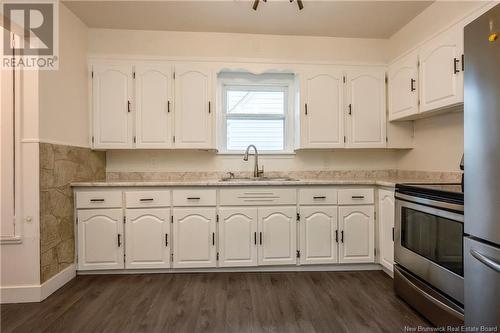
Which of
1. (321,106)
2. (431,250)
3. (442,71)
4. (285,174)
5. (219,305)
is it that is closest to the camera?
(431,250)

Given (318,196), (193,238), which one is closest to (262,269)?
(193,238)

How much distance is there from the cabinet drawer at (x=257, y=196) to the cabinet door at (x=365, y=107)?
3.20 feet

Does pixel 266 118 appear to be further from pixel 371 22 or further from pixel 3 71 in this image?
pixel 3 71

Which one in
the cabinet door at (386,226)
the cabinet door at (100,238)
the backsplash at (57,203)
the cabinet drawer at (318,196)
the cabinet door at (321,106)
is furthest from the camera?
the cabinet door at (321,106)

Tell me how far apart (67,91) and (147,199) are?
1.25 m

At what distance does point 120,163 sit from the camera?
302 centimetres

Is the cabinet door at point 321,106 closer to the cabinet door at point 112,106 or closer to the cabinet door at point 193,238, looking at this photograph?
the cabinet door at point 193,238

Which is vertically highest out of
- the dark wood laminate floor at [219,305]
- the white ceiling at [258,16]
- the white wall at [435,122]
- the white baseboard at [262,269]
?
the white ceiling at [258,16]

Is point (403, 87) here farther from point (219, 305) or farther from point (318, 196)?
point (219, 305)

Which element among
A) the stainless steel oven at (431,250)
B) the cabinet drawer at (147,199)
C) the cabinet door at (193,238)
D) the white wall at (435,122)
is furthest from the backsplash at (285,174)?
the stainless steel oven at (431,250)

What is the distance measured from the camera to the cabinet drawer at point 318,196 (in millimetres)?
2584

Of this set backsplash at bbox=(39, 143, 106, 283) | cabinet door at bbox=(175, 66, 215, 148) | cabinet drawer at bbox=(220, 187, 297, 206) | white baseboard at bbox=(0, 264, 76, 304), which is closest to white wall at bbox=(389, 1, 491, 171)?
cabinet drawer at bbox=(220, 187, 297, 206)

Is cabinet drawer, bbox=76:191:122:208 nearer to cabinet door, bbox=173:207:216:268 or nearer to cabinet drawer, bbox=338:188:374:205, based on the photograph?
cabinet door, bbox=173:207:216:268

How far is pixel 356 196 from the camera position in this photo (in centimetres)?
262
